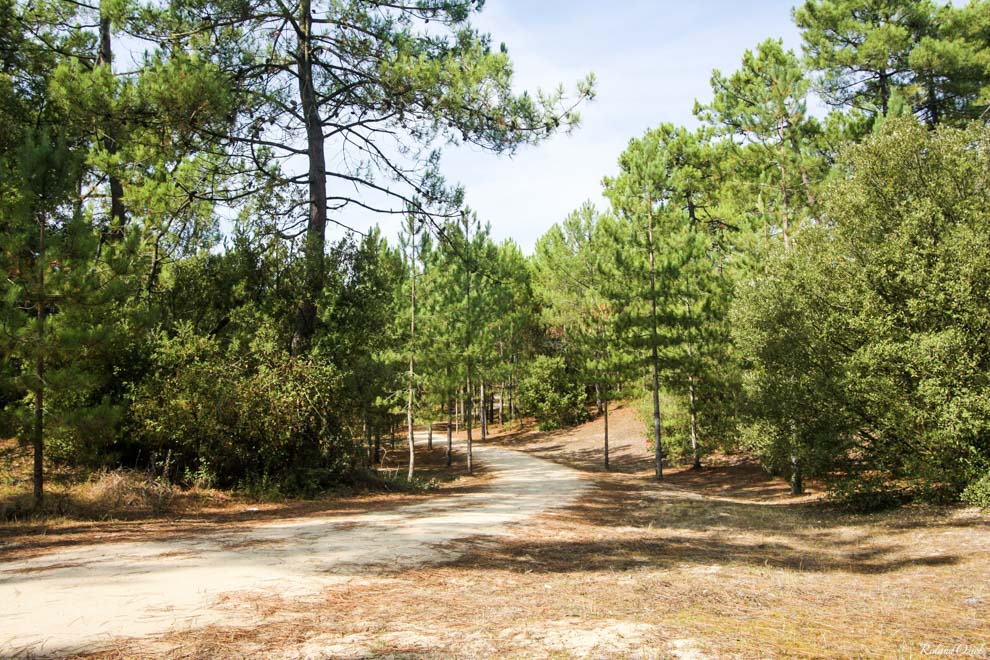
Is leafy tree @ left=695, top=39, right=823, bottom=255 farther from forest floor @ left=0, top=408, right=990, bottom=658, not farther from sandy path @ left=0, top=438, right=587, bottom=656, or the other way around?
sandy path @ left=0, top=438, right=587, bottom=656

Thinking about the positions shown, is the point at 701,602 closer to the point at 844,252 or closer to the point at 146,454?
the point at 844,252

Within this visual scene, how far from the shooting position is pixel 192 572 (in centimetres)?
515

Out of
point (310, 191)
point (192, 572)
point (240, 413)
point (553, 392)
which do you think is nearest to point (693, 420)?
point (310, 191)

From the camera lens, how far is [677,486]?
18062 millimetres

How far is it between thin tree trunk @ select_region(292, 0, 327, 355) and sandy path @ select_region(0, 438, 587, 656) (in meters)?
5.24

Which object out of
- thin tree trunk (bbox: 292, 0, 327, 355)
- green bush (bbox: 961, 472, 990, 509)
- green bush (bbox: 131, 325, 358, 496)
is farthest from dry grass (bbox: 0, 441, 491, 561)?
green bush (bbox: 961, 472, 990, 509)

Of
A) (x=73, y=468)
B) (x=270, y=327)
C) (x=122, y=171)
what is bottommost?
(x=73, y=468)

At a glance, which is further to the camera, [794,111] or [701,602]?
[794,111]

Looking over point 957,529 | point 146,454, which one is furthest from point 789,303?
point 146,454

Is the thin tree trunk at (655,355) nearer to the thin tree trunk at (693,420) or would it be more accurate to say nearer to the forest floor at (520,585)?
the thin tree trunk at (693,420)

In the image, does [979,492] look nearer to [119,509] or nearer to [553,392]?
[119,509]

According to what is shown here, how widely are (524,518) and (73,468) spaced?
8.12 metres

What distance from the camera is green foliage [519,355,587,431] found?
3738cm

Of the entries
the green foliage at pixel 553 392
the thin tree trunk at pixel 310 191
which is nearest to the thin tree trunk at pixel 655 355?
the thin tree trunk at pixel 310 191
